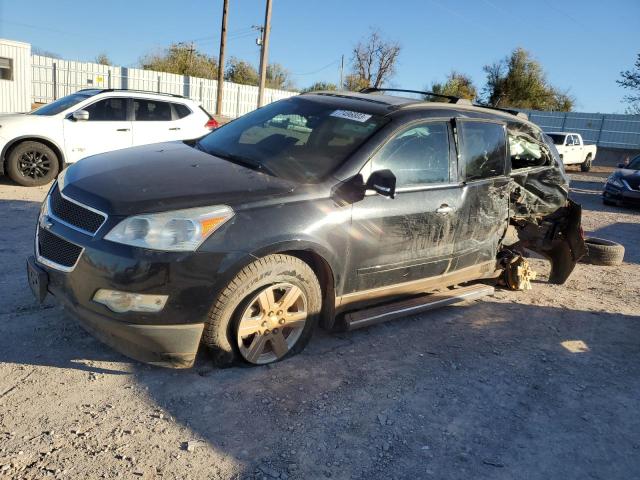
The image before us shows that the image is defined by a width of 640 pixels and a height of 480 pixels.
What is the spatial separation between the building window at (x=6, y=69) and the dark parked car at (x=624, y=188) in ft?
54.9

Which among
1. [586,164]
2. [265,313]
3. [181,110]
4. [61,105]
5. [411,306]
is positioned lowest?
[411,306]

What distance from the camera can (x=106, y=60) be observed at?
157 feet

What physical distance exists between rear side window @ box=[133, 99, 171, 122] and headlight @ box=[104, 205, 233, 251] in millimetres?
7208

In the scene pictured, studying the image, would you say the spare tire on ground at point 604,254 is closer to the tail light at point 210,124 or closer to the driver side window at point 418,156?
the driver side window at point 418,156

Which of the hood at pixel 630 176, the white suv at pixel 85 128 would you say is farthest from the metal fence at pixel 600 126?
the white suv at pixel 85 128

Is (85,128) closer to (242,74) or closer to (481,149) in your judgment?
(481,149)

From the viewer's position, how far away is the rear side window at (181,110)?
9852 millimetres

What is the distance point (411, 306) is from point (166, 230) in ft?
6.98

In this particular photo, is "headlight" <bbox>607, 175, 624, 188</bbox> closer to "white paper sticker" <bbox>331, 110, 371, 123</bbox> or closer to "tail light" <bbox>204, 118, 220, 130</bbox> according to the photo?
"tail light" <bbox>204, 118, 220, 130</bbox>

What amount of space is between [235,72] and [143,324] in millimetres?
57587

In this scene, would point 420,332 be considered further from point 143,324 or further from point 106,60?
point 106,60

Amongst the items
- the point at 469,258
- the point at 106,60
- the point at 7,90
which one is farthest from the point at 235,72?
the point at 469,258

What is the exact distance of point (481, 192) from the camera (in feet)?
14.6

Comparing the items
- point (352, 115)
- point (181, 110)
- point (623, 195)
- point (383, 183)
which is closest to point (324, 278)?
point (383, 183)
